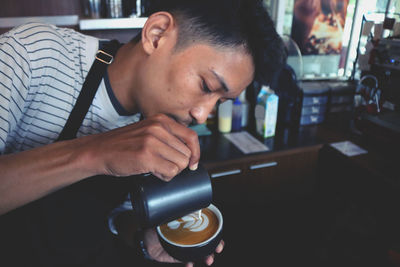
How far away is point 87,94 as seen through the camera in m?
1.00

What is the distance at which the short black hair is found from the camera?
Answer: 3.07ft

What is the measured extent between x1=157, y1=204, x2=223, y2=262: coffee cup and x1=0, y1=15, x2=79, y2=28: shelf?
1484mm

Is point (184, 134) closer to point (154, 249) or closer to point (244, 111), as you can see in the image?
point (154, 249)

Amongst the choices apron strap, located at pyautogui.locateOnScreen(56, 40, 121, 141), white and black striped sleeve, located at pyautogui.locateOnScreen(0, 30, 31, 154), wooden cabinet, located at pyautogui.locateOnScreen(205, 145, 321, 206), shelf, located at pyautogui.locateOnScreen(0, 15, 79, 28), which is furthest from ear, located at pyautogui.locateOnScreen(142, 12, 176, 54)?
shelf, located at pyautogui.locateOnScreen(0, 15, 79, 28)

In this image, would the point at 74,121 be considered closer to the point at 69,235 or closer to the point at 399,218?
the point at 69,235

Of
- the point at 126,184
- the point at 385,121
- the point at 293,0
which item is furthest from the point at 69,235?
the point at 293,0

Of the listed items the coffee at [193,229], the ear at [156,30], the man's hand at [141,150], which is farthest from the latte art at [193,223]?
the ear at [156,30]

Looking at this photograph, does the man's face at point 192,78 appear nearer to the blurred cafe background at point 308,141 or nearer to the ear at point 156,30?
the ear at point 156,30

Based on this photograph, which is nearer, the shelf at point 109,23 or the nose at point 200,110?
the nose at point 200,110

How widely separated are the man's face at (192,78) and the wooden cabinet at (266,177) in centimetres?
71

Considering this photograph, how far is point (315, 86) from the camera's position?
2148 mm

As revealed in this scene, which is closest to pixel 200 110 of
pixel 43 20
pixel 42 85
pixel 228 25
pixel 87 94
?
pixel 228 25

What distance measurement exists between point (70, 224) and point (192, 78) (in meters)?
0.58

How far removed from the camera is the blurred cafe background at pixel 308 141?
5.03 feet
